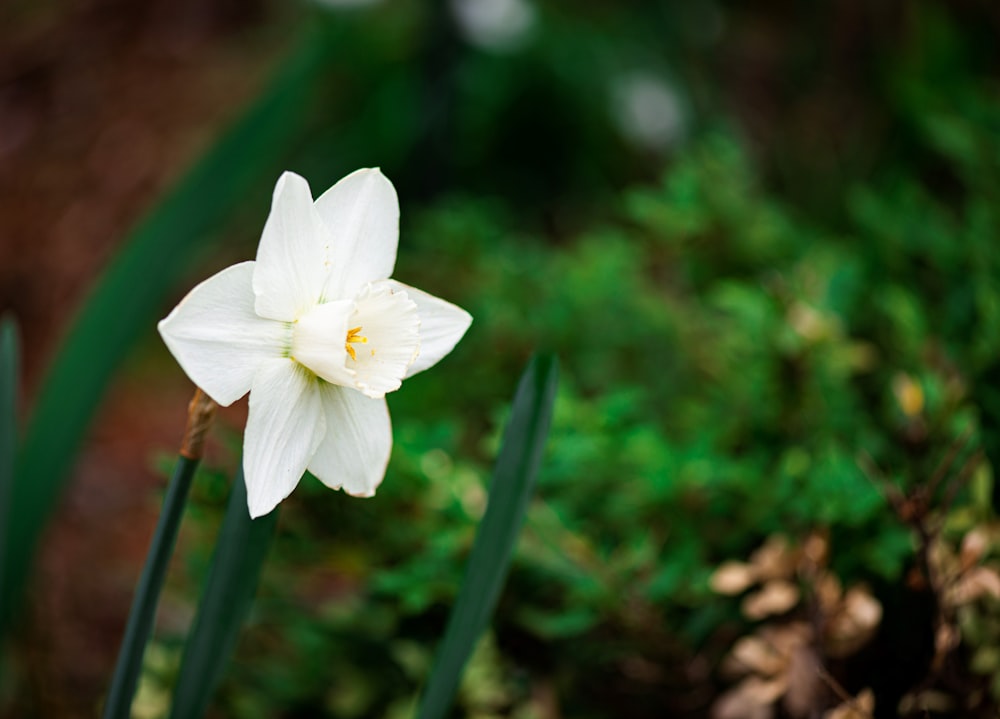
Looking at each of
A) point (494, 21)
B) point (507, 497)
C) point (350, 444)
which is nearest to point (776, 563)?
point (507, 497)

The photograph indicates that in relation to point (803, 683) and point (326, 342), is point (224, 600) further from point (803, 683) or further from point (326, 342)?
point (803, 683)

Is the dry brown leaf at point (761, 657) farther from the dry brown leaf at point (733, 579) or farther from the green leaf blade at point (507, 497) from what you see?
the green leaf blade at point (507, 497)

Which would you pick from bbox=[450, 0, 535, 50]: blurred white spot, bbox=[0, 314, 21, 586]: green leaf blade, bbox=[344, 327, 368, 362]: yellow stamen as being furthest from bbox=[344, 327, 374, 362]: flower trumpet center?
bbox=[450, 0, 535, 50]: blurred white spot

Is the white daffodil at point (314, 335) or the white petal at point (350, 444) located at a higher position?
the white daffodil at point (314, 335)

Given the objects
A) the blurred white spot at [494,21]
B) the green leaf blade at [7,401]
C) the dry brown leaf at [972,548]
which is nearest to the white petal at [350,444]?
the green leaf blade at [7,401]

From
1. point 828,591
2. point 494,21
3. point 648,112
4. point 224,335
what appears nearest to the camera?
point 224,335

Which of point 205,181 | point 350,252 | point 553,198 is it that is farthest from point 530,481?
point 553,198

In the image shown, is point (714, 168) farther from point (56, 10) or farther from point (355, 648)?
point (56, 10)
